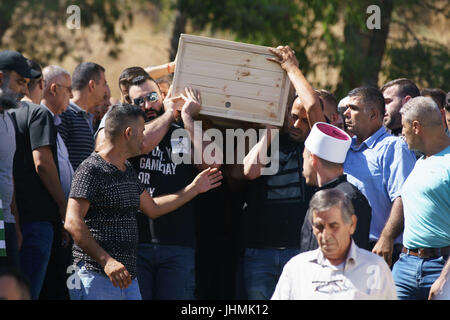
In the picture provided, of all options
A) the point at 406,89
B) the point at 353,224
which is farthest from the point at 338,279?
the point at 406,89

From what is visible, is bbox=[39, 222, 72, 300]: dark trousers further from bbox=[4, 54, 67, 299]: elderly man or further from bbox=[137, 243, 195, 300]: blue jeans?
bbox=[137, 243, 195, 300]: blue jeans

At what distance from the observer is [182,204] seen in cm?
520

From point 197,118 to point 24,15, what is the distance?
383 inches

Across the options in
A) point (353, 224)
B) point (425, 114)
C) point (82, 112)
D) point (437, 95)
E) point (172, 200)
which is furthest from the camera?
point (437, 95)

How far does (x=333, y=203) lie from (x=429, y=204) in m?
1.08

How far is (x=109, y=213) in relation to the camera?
4.60 metres

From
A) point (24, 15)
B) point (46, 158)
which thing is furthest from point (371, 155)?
point (24, 15)

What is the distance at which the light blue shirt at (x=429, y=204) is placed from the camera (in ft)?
15.8

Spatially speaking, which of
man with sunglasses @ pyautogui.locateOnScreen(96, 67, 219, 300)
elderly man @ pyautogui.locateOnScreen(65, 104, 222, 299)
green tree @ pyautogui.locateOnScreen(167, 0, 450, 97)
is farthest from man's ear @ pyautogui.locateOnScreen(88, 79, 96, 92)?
green tree @ pyautogui.locateOnScreen(167, 0, 450, 97)

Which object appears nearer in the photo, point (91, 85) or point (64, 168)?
point (64, 168)

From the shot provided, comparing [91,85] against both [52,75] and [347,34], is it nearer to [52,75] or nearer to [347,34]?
[52,75]

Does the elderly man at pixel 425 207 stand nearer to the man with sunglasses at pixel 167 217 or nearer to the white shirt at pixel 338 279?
the white shirt at pixel 338 279

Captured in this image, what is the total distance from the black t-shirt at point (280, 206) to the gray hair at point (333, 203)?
44.5 inches
